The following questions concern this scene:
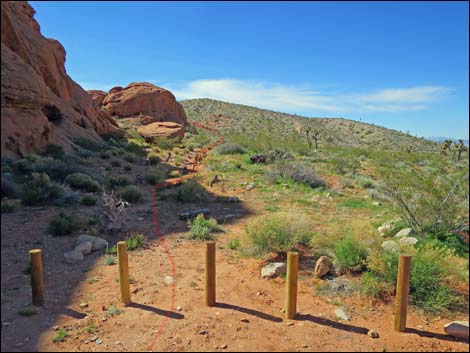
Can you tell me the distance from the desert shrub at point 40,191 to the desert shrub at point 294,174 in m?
10.1

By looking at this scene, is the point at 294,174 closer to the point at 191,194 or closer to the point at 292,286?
the point at 191,194

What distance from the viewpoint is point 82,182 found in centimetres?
1002

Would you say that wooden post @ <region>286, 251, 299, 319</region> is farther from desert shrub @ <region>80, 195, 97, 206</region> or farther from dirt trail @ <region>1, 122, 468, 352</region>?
desert shrub @ <region>80, 195, 97, 206</region>

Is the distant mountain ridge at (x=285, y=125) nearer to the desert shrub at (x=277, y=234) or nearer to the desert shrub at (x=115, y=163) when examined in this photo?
the desert shrub at (x=115, y=163)

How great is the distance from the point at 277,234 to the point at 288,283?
89.1 inches

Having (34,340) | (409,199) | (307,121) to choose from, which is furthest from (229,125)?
(34,340)

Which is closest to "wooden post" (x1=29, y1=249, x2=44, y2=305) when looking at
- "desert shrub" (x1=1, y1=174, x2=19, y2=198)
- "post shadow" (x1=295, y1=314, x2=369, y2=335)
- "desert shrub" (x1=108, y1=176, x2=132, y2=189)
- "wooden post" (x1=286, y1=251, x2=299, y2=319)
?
"desert shrub" (x1=1, y1=174, x2=19, y2=198)

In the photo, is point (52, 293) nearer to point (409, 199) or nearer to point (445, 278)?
point (445, 278)

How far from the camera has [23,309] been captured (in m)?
4.41

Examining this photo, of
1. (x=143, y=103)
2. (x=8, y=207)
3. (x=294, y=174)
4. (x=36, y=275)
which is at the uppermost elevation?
(x=143, y=103)

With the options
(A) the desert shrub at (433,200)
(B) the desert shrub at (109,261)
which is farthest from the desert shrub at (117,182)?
(A) the desert shrub at (433,200)

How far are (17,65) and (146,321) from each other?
14.8 ft

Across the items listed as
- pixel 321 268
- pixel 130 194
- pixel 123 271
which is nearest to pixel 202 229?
pixel 321 268

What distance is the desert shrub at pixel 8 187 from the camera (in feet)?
14.3
